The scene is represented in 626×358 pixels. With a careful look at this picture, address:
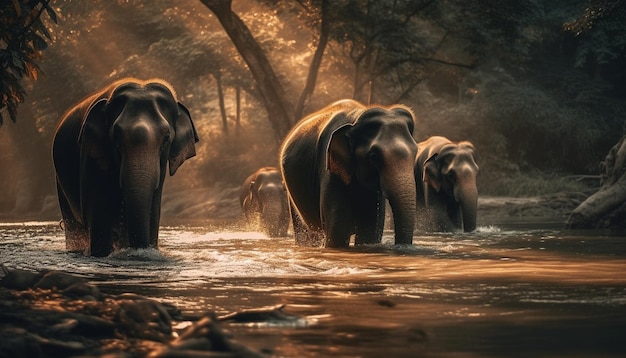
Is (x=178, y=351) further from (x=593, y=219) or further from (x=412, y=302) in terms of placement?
(x=593, y=219)

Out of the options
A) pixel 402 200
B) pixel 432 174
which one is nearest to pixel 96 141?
pixel 402 200

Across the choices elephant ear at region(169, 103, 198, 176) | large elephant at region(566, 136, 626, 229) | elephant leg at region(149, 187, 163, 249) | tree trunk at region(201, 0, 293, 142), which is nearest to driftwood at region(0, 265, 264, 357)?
elephant leg at region(149, 187, 163, 249)

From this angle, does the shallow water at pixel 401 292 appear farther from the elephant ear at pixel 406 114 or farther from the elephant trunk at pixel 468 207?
the elephant trunk at pixel 468 207

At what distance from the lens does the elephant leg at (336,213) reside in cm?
1445

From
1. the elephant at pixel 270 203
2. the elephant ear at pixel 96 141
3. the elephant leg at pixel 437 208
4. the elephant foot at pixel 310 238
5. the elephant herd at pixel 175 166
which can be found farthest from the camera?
the elephant leg at pixel 437 208

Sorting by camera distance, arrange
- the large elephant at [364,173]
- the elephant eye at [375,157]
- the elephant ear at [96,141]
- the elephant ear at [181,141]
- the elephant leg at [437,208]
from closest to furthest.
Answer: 1. the elephant ear at [96,141]
2. the elephant ear at [181,141]
3. the large elephant at [364,173]
4. the elephant eye at [375,157]
5. the elephant leg at [437,208]

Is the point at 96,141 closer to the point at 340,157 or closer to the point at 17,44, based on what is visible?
the point at 17,44

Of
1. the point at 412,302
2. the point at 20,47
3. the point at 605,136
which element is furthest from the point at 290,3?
the point at 412,302

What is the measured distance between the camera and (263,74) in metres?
28.8

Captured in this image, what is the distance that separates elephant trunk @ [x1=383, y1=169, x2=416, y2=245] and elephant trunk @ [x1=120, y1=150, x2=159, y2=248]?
9.44ft

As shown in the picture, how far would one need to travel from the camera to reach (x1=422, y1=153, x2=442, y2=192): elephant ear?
73.7ft

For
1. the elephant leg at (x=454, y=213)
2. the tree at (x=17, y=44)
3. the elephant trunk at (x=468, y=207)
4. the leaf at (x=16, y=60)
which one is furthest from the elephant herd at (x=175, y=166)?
the elephant leg at (x=454, y=213)

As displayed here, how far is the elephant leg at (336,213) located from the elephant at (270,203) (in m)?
7.51

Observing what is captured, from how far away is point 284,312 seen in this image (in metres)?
7.04
